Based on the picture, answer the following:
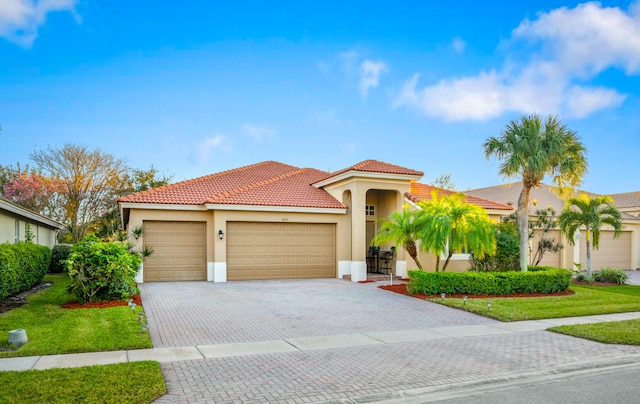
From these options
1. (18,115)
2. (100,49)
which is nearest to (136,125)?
(18,115)

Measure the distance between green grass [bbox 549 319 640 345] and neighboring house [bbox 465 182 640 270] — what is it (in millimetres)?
14056

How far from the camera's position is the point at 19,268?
13.9 meters

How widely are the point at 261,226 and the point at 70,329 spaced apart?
10570 millimetres

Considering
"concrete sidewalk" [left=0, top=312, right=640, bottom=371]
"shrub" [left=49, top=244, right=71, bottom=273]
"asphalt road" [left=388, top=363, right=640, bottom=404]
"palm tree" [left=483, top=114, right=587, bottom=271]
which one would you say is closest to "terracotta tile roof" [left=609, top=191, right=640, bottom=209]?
"palm tree" [left=483, top=114, right=587, bottom=271]

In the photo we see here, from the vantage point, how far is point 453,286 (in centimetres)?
1509

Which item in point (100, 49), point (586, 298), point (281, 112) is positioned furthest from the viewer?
point (281, 112)

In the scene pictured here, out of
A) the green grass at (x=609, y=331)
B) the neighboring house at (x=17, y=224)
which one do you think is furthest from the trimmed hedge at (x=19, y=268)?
the green grass at (x=609, y=331)

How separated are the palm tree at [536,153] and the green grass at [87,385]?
1421cm

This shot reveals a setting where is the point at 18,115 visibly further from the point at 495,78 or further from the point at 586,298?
the point at 586,298

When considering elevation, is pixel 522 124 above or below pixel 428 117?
below

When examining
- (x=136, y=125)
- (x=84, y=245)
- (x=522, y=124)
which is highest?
(x=136, y=125)

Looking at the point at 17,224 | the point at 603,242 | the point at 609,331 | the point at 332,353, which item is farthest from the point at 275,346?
the point at 603,242

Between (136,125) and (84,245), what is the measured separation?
15.0m

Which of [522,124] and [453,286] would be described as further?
[522,124]
